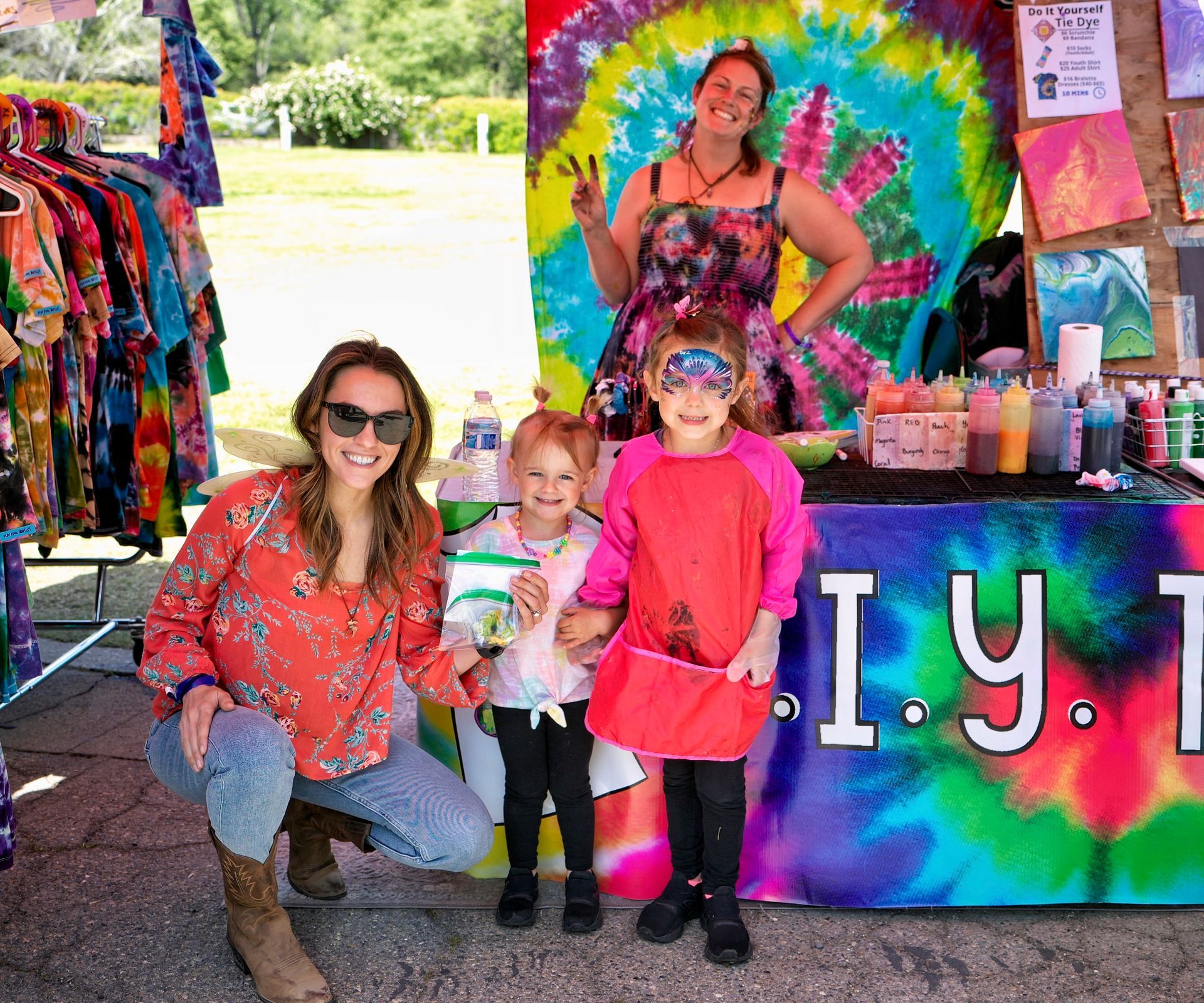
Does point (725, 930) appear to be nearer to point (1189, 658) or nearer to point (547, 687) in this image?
point (547, 687)

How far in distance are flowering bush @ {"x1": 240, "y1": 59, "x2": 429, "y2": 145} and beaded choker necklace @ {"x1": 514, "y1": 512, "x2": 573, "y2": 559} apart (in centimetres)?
2381

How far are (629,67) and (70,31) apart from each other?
96.3ft

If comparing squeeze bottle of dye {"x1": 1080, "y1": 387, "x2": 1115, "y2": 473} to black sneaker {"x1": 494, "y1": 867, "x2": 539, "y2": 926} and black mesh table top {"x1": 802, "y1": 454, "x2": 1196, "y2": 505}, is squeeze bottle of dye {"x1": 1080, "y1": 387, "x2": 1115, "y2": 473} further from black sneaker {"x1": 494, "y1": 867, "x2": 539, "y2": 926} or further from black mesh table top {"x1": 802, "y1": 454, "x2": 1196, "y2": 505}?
black sneaker {"x1": 494, "y1": 867, "x2": 539, "y2": 926}

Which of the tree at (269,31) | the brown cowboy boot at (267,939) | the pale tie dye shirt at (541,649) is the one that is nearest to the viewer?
the brown cowboy boot at (267,939)

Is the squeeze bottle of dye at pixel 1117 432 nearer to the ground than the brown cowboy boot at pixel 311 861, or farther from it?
farther from it

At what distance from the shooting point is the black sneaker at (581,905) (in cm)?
277

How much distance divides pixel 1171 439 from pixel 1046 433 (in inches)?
14.5

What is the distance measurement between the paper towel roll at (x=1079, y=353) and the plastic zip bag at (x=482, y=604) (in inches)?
71.7

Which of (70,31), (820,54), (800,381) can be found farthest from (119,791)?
(70,31)

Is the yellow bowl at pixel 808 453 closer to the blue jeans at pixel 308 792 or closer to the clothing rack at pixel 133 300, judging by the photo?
the blue jeans at pixel 308 792

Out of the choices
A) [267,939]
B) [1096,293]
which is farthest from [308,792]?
[1096,293]

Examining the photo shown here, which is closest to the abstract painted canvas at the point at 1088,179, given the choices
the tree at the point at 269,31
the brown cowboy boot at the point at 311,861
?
the brown cowboy boot at the point at 311,861

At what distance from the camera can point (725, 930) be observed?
2684mm

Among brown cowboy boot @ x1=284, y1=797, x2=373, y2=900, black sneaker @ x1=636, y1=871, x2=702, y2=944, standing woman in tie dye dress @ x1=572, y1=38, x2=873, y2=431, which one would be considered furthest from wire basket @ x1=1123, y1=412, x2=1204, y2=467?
brown cowboy boot @ x1=284, y1=797, x2=373, y2=900
